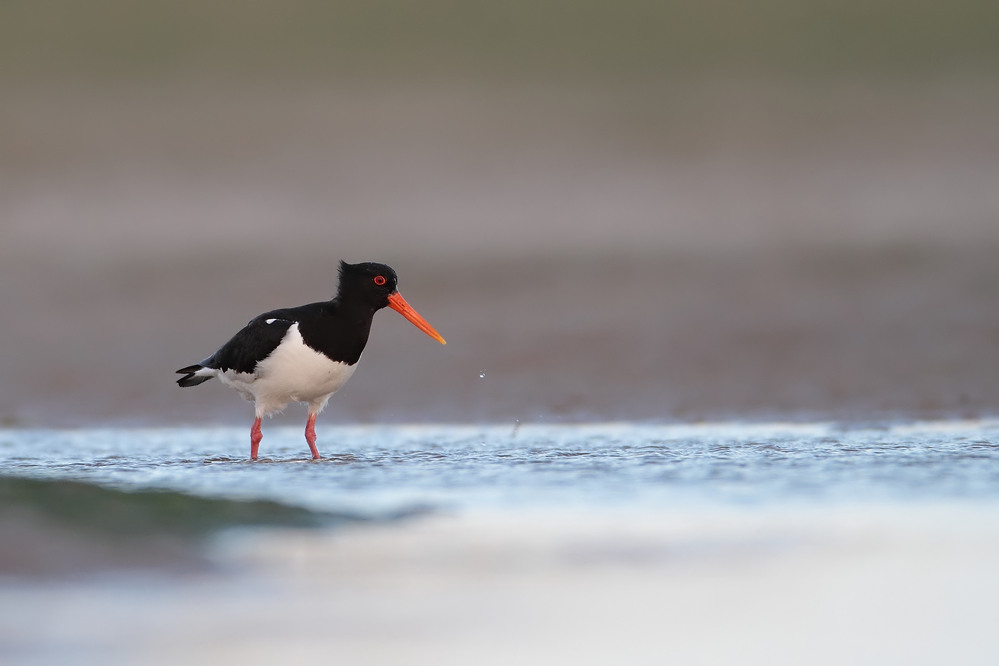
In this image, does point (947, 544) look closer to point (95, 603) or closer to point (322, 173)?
point (95, 603)

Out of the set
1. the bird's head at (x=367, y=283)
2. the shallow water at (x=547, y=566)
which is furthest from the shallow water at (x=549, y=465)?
the bird's head at (x=367, y=283)

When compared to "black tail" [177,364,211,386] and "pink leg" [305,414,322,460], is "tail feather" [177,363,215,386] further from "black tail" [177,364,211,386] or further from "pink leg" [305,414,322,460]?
"pink leg" [305,414,322,460]

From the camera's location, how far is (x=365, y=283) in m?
7.86

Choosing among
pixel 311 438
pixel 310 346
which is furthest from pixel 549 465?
pixel 311 438

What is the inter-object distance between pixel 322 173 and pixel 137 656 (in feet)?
36.3

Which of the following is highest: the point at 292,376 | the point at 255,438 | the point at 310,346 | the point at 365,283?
the point at 365,283

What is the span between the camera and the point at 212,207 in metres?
13.9

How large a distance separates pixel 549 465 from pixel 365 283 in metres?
1.79

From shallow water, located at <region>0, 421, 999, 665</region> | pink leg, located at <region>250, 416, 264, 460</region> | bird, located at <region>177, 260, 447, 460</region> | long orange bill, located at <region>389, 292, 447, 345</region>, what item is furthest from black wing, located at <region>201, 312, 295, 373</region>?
shallow water, located at <region>0, 421, 999, 665</region>

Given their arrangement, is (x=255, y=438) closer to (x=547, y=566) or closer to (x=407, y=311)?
(x=407, y=311)

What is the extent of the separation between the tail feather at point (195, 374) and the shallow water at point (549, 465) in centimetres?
40

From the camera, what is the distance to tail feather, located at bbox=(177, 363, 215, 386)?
8.45m

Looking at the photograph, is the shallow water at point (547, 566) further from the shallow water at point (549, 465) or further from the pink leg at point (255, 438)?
the pink leg at point (255, 438)

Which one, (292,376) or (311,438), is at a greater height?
(292,376)
